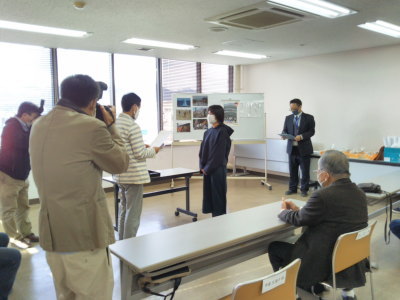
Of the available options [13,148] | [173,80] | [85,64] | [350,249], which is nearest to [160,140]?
[13,148]

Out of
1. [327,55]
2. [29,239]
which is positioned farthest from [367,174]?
[29,239]

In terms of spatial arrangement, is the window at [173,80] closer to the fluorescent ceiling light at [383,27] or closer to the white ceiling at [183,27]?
the white ceiling at [183,27]

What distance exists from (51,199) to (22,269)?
2.13 meters

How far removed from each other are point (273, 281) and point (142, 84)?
5923 millimetres

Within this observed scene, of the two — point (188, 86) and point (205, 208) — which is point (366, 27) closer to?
point (205, 208)

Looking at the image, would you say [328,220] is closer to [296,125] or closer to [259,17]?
[259,17]

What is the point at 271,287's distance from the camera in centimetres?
150

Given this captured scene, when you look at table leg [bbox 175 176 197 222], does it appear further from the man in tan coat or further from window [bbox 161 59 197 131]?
the man in tan coat

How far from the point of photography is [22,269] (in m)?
3.15

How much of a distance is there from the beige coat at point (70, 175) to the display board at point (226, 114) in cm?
478

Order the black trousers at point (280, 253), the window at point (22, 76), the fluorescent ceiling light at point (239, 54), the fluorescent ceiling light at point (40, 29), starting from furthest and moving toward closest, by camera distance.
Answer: the fluorescent ceiling light at point (239, 54) < the window at point (22, 76) < the fluorescent ceiling light at point (40, 29) < the black trousers at point (280, 253)

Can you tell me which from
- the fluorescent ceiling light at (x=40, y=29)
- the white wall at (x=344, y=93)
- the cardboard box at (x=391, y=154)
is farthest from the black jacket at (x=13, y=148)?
the white wall at (x=344, y=93)

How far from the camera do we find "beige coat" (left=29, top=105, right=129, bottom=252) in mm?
1459

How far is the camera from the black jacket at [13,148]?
3457 mm
